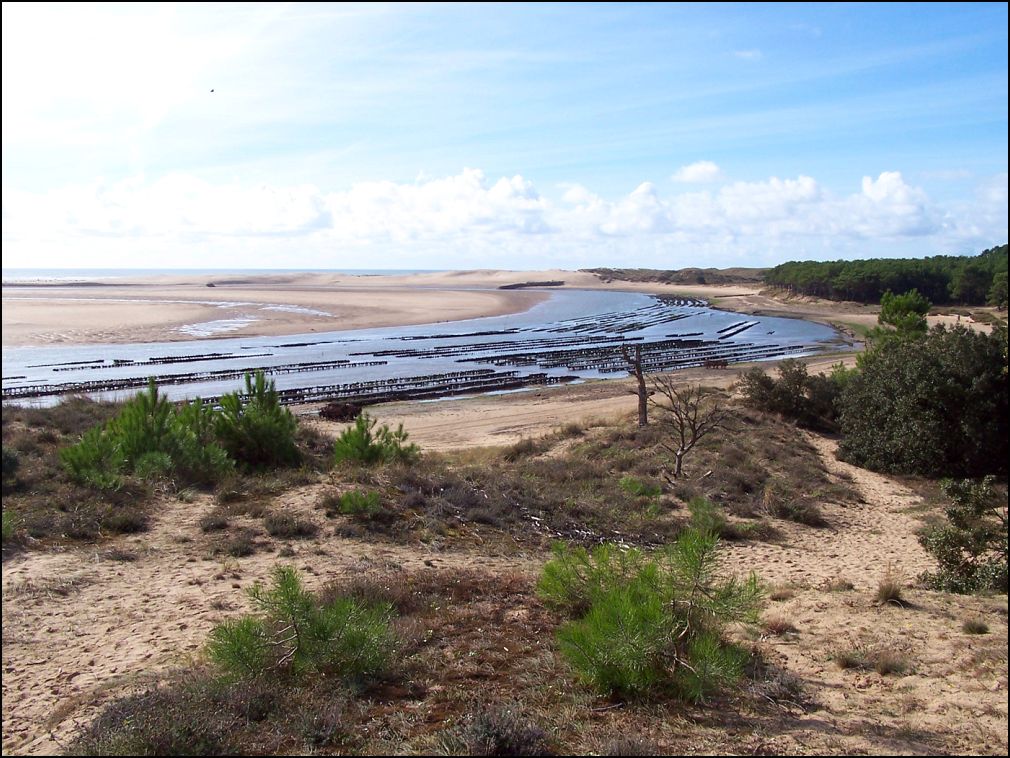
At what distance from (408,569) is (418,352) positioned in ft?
131

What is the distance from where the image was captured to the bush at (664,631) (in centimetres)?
569

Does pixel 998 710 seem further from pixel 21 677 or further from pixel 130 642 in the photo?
pixel 21 677

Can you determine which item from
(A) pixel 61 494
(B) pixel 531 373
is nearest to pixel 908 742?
(A) pixel 61 494

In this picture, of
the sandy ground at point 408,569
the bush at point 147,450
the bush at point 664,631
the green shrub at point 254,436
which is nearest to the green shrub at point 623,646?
the bush at point 664,631

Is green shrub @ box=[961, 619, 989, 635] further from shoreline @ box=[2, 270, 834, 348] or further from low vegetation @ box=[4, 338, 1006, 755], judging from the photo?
shoreline @ box=[2, 270, 834, 348]

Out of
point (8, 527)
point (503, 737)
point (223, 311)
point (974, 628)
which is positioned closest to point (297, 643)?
point (503, 737)

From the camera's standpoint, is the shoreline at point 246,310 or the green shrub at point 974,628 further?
the shoreline at point 246,310

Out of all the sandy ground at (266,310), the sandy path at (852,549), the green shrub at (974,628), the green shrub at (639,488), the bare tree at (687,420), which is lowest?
the sandy path at (852,549)

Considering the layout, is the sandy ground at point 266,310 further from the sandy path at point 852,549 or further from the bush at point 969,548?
the bush at point 969,548

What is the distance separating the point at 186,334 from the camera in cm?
5525

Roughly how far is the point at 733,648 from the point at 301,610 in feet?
12.1

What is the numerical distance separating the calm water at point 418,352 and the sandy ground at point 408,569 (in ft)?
79.0

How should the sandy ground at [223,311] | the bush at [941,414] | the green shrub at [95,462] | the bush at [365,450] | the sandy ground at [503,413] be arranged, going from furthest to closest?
1. the sandy ground at [223,311]
2. the sandy ground at [503,413]
3. the bush at [941,414]
4. the bush at [365,450]
5. the green shrub at [95,462]

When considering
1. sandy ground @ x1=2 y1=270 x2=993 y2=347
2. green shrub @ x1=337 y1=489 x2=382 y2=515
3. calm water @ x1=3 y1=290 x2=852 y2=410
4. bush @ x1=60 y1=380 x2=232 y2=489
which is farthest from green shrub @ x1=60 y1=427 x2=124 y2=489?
sandy ground @ x1=2 y1=270 x2=993 y2=347
